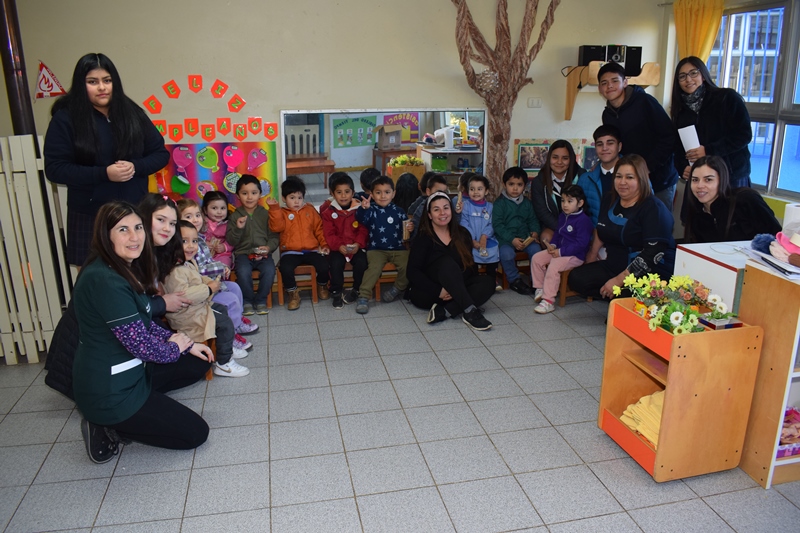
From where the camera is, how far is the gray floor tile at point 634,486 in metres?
2.57

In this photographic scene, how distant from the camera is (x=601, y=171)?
4863mm

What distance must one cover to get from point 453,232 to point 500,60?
176 centimetres

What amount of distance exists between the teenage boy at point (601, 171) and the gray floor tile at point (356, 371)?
216cm

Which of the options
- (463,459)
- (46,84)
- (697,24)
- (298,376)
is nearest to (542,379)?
(463,459)

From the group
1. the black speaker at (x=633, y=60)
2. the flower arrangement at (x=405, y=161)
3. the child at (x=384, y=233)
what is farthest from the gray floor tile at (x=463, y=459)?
the black speaker at (x=633, y=60)

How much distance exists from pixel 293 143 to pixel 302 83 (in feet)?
1.65

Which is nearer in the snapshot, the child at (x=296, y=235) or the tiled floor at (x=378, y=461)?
the tiled floor at (x=378, y=461)

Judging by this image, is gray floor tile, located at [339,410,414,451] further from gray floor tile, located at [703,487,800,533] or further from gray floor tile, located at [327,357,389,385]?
gray floor tile, located at [703,487,800,533]

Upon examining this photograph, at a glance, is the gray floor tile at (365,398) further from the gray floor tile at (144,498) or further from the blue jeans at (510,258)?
the blue jeans at (510,258)

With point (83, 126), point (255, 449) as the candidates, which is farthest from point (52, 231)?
point (255, 449)

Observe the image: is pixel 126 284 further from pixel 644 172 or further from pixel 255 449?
pixel 644 172

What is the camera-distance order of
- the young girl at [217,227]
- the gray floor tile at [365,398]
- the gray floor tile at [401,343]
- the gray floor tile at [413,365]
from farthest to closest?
the young girl at [217,227]
the gray floor tile at [401,343]
the gray floor tile at [413,365]
the gray floor tile at [365,398]

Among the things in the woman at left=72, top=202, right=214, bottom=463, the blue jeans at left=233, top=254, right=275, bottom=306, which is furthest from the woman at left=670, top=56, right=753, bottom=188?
the woman at left=72, top=202, right=214, bottom=463

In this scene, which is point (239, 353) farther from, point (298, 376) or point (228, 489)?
point (228, 489)
